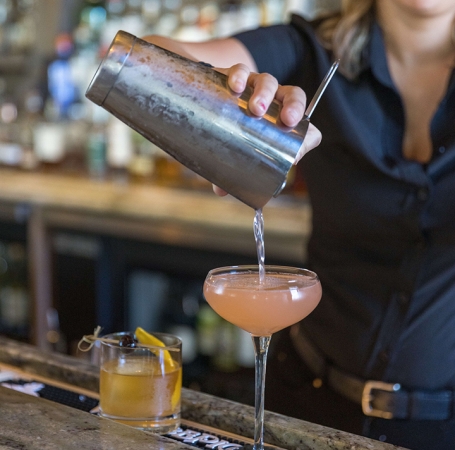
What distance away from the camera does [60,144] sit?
158 inches

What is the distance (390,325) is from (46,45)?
11.2 ft

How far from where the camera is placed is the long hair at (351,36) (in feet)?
5.01

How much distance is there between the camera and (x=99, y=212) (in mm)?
3145

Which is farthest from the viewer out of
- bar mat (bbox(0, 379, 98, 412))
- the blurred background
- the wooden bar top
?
the blurred background

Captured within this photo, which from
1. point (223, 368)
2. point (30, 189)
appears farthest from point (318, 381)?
point (30, 189)

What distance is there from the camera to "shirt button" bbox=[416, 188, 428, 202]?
1.39 m

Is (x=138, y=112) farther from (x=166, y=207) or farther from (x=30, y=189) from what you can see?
(x=30, y=189)

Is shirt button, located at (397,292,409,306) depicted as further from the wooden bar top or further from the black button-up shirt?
the wooden bar top

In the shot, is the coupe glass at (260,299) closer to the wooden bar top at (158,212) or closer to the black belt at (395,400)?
the black belt at (395,400)

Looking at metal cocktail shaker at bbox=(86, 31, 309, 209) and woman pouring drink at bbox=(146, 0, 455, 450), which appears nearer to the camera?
metal cocktail shaker at bbox=(86, 31, 309, 209)

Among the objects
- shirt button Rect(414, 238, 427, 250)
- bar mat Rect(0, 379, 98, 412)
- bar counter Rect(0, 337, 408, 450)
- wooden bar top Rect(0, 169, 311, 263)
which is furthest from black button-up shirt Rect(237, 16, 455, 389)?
wooden bar top Rect(0, 169, 311, 263)

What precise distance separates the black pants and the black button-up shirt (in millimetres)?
78

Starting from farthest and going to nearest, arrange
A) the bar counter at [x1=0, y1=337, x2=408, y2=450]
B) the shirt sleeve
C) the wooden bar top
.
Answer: the wooden bar top
the shirt sleeve
the bar counter at [x1=0, y1=337, x2=408, y2=450]

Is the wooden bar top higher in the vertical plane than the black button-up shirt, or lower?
lower
